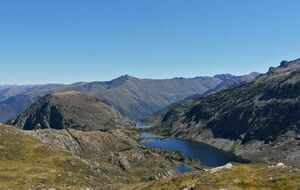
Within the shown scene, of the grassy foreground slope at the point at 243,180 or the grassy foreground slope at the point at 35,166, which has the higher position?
the grassy foreground slope at the point at 243,180

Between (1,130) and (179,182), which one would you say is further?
(1,130)

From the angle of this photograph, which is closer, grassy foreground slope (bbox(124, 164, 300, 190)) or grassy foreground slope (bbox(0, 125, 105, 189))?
grassy foreground slope (bbox(124, 164, 300, 190))

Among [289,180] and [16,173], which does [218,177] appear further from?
[16,173]

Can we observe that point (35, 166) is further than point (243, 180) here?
Yes

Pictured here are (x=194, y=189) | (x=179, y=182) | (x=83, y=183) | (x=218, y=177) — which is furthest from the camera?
(x=83, y=183)

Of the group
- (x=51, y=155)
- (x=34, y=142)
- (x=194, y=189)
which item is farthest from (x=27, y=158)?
(x=194, y=189)

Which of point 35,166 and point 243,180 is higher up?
point 243,180

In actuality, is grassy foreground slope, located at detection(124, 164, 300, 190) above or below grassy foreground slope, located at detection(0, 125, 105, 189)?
above

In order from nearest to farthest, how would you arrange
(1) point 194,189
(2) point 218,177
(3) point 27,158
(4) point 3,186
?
(1) point 194,189, (2) point 218,177, (4) point 3,186, (3) point 27,158
